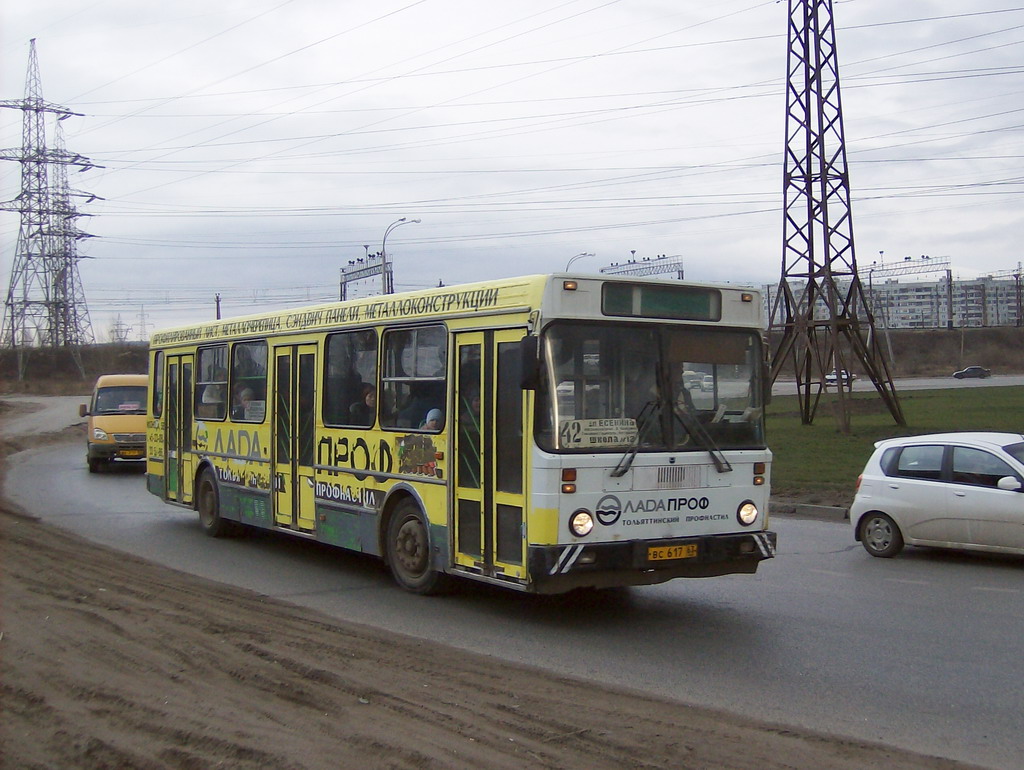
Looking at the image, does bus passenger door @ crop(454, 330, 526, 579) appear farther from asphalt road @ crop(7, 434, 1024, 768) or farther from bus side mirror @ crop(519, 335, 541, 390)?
asphalt road @ crop(7, 434, 1024, 768)

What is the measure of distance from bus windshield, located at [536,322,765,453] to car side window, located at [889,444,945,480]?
385 centimetres

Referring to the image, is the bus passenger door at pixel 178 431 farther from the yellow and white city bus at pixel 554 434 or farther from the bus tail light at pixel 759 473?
the bus tail light at pixel 759 473

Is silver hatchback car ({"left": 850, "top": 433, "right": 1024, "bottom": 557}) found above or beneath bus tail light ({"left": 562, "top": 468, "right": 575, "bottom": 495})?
beneath

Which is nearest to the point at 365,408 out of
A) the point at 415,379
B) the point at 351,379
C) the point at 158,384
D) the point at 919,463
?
the point at 351,379

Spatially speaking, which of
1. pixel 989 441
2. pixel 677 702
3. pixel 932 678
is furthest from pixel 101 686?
pixel 989 441

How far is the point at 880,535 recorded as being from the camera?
41.1ft

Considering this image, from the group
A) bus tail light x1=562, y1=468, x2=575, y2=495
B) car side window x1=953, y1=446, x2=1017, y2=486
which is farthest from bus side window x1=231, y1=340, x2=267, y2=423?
car side window x1=953, y1=446, x2=1017, y2=486

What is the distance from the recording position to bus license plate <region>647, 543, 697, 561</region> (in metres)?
8.69

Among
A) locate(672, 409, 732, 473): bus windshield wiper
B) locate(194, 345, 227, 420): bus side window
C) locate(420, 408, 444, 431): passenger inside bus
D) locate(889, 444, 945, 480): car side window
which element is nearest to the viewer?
locate(672, 409, 732, 473): bus windshield wiper

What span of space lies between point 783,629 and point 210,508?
8.87m

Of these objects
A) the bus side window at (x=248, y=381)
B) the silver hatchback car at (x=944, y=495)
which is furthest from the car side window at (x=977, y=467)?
the bus side window at (x=248, y=381)

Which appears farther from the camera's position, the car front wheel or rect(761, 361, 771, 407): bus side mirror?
the car front wheel

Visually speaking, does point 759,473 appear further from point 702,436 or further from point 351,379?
point 351,379

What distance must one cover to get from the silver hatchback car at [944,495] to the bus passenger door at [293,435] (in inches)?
255
